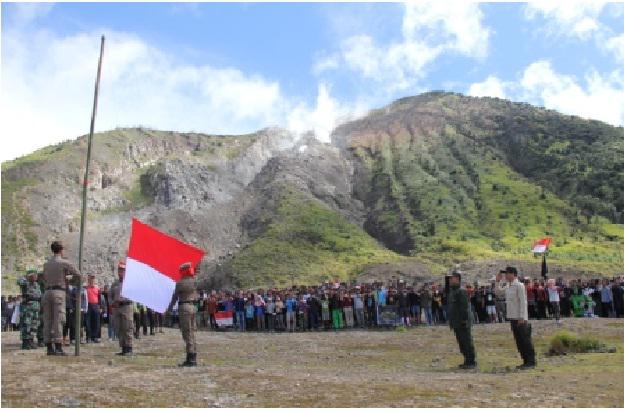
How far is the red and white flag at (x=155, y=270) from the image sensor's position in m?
15.7

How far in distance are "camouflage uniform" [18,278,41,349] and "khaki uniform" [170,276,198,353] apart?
5.34m

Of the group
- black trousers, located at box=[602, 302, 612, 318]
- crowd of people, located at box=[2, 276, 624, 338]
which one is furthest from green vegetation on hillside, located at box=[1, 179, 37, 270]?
black trousers, located at box=[602, 302, 612, 318]

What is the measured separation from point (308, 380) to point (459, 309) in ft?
16.8

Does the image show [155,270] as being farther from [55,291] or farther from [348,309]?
[348,309]

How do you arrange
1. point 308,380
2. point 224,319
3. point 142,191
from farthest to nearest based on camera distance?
1. point 142,191
2. point 224,319
3. point 308,380

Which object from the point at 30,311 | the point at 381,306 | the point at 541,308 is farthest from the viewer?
the point at 381,306

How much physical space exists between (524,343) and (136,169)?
112985 mm

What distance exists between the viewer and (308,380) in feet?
40.9

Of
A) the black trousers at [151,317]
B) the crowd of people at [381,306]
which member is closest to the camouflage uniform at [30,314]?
the black trousers at [151,317]

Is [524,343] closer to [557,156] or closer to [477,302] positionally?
[477,302]

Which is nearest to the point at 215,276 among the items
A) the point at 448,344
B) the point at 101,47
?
the point at 448,344

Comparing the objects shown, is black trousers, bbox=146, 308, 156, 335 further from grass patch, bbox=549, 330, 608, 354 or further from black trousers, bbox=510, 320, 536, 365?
black trousers, bbox=510, 320, 536, 365

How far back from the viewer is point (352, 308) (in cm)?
3394

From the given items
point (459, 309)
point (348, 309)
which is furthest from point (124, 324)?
point (348, 309)
